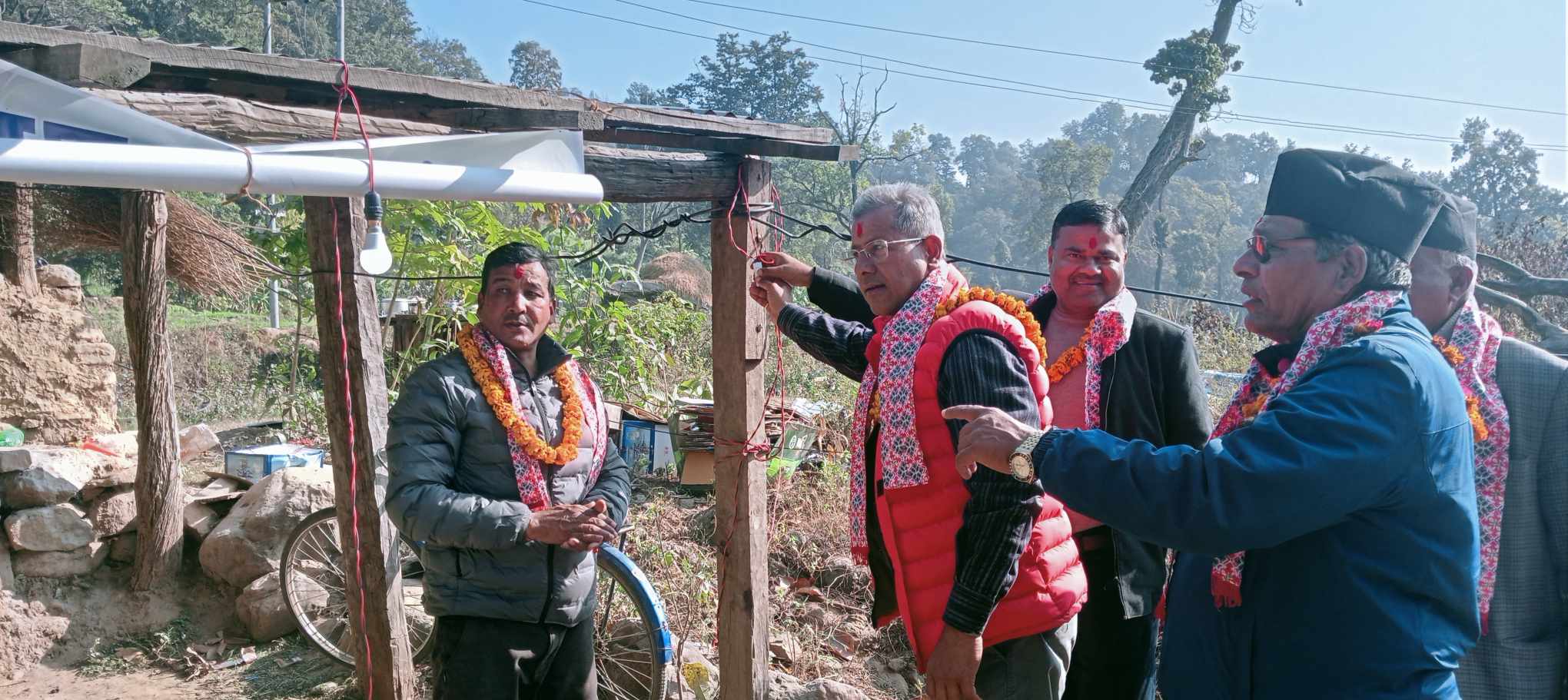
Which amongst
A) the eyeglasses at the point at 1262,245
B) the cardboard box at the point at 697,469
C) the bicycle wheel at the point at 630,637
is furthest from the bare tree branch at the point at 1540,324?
the cardboard box at the point at 697,469

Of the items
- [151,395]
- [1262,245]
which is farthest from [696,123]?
[151,395]

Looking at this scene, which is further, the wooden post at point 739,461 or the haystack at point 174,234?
the haystack at point 174,234

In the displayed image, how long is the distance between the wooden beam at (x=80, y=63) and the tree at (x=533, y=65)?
54.5m

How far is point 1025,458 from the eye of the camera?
1.78 m

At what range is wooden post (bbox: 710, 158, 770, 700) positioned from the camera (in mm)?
3609

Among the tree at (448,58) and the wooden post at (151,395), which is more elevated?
the tree at (448,58)

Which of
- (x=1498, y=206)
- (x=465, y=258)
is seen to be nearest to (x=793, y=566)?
(x=465, y=258)

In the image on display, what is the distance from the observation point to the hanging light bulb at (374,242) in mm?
2512

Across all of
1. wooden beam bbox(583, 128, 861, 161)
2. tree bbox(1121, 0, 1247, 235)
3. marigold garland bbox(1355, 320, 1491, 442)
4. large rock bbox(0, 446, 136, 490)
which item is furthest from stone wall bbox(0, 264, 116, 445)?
tree bbox(1121, 0, 1247, 235)

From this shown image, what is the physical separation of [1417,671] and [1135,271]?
195 ft

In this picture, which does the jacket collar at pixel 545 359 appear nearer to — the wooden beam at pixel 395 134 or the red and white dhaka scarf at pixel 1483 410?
the wooden beam at pixel 395 134

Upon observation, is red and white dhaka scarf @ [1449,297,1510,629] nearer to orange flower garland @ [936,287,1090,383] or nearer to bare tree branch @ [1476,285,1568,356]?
bare tree branch @ [1476,285,1568,356]

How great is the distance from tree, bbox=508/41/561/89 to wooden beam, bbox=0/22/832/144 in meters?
53.9

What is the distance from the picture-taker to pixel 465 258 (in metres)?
6.57
